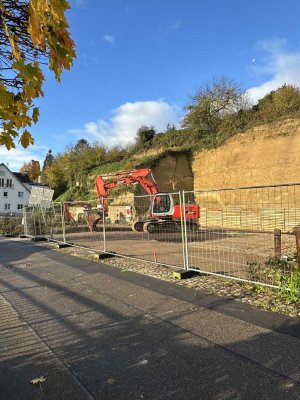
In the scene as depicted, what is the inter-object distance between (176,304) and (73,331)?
180cm

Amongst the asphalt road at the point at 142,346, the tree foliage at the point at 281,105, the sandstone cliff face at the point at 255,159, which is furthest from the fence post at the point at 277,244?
the tree foliage at the point at 281,105

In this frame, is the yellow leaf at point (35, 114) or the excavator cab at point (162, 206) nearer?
the yellow leaf at point (35, 114)

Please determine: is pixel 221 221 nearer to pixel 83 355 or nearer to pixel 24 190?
pixel 83 355

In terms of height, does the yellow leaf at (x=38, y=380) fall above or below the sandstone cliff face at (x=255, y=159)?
below

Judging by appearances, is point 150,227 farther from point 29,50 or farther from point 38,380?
point 29,50

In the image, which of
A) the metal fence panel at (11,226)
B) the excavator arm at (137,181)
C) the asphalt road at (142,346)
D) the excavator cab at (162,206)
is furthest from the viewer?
the metal fence panel at (11,226)

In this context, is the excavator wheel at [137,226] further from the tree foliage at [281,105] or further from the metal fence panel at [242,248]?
the tree foliage at [281,105]

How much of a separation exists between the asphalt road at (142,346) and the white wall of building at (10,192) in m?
59.9

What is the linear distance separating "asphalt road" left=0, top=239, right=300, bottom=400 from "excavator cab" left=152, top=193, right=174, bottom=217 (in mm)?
10575

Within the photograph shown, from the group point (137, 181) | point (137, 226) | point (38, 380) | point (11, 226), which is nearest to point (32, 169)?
point (11, 226)

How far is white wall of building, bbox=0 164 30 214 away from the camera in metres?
63.4

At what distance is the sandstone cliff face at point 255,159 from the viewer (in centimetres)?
2744

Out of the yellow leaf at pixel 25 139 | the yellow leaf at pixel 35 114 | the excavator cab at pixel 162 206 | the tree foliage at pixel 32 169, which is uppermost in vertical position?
the tree foliage at pixel 32 169

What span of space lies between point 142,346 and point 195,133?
3299cm
